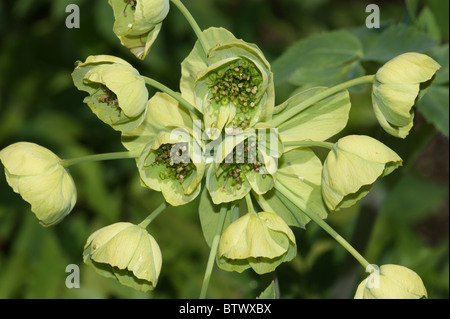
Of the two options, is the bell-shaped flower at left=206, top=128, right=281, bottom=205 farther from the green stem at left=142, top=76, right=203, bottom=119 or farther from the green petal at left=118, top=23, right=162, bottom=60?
the green petal at left=118, top=23, right=162, bottom=60

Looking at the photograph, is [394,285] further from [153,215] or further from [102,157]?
[102,157]

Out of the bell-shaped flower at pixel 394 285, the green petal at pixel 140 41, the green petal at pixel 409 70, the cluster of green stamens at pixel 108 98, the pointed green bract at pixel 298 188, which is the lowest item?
the bell-shaped flower at pixel 394 285

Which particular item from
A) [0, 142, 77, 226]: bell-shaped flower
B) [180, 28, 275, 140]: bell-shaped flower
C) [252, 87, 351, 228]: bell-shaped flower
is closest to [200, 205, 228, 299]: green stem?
[252, 87, 351, 228]: bell-shaped flower

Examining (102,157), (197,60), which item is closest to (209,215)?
(102,157)

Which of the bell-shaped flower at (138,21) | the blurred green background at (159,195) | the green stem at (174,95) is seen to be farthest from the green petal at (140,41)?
the blurred green background at (159,195)

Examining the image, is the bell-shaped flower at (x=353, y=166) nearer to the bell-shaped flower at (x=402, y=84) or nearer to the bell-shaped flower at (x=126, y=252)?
the bell-shaped flower at (x=402, y=84)

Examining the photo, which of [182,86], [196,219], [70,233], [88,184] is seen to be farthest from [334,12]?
[182,86]

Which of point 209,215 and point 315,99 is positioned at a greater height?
point 315,99
